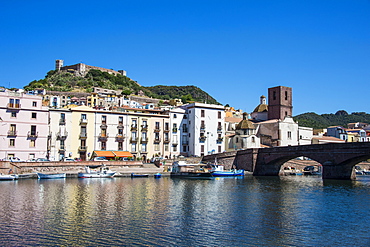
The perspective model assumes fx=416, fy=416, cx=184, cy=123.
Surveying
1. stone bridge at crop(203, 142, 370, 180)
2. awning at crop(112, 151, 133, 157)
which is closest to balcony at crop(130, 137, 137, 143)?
awning at crop(112, 151, 133, 157)

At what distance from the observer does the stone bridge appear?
208 ft

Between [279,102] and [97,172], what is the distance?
5515 centimetres

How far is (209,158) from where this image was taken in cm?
8119

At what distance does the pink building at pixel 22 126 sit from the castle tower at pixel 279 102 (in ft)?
189

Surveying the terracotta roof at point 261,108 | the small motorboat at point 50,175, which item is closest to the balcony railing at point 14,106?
the small motorboat at point 50,175

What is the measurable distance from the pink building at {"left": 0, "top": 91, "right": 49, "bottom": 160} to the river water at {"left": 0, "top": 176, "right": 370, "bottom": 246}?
893 inches

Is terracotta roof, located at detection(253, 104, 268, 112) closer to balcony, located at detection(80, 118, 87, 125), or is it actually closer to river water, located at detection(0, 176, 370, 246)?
balcony, located at detection(80, 118, 87, 125)

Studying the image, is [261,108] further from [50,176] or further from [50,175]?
[50,176]

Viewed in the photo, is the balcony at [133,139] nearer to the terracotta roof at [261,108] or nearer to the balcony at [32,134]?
the balcony at [32,134]

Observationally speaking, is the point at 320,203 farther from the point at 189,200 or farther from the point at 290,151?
the point at 290,151

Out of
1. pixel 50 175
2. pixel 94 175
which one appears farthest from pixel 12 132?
pixel 94 175

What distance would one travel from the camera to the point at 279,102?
10425 cm

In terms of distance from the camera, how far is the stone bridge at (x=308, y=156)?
208ft

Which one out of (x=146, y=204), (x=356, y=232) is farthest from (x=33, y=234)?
(x=356, y=232)
